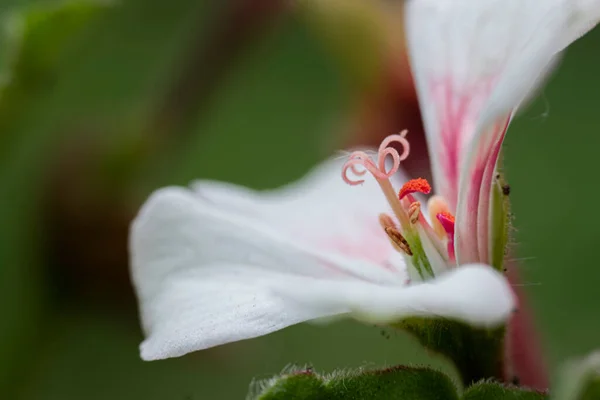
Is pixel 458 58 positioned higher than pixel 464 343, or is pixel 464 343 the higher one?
pixel 458 58

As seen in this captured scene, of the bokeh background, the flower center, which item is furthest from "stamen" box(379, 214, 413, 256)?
the bokeh background

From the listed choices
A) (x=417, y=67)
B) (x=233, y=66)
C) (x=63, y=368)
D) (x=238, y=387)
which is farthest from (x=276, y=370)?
(x=417, y=67)

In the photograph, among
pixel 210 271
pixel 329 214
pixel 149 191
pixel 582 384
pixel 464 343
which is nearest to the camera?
pixel 582 384

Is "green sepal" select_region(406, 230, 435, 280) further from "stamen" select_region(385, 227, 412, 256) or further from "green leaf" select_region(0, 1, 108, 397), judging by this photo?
"green leaf" select_region(0, 1, 108, 397)

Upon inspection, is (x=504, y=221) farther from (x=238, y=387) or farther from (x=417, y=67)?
(x=238, y=387)

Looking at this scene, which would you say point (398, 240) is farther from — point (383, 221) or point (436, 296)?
point (436, 296)

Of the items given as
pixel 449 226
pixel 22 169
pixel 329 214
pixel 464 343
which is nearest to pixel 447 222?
pixel 449 226
